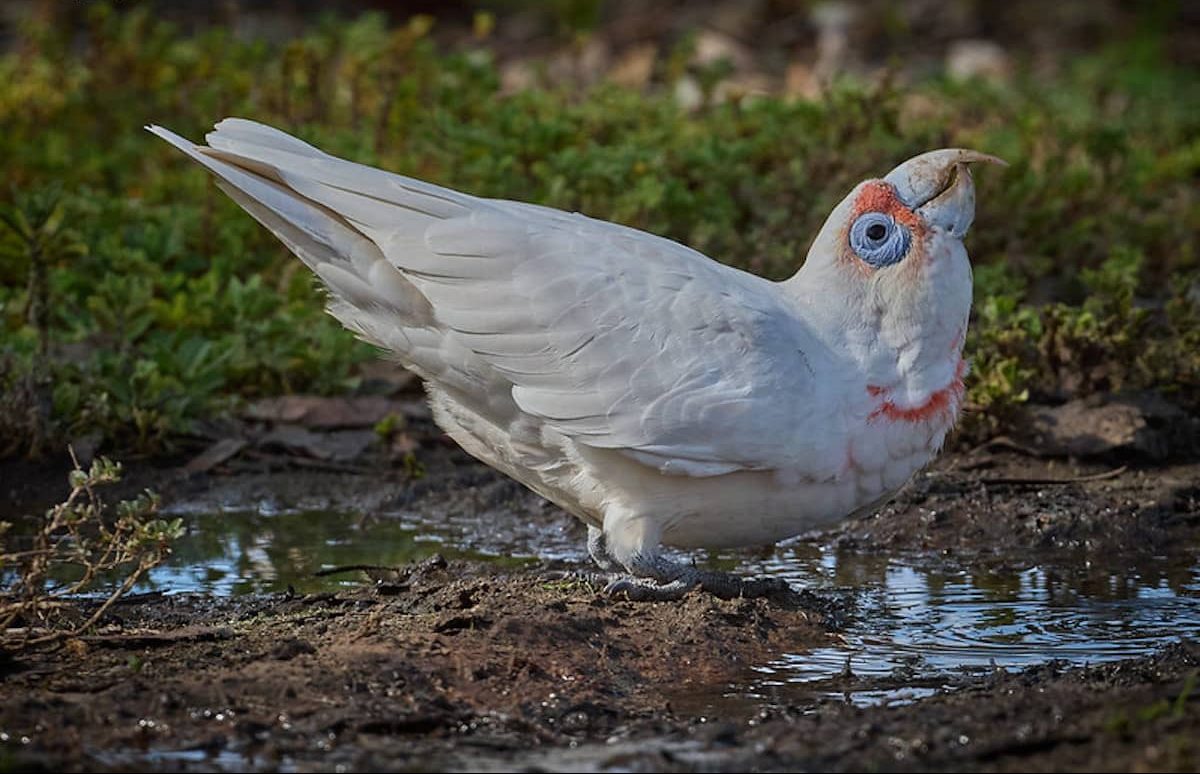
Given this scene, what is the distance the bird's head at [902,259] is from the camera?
188 inches

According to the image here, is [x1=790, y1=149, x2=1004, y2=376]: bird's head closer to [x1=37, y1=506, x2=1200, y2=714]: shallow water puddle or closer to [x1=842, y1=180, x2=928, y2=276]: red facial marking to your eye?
[x1=842, y1=180, x2=928, y2=276]: red facial marking

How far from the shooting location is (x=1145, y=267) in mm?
8602

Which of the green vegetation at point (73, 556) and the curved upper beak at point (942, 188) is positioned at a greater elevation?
the curved upper beak at point (942, 188)

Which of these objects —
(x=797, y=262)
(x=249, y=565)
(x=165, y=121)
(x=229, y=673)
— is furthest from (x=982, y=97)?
(x=229, y=673)

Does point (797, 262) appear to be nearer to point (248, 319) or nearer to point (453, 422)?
point (248, 319)

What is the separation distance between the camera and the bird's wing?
458 cm

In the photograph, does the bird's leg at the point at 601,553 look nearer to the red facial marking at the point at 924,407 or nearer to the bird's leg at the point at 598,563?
the bird's leg at the point at 598,563

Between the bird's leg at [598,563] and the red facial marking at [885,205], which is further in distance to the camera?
the bird's leg at [598,563]

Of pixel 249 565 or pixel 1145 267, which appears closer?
pixel 249 565

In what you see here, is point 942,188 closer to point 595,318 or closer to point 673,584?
point 595,318

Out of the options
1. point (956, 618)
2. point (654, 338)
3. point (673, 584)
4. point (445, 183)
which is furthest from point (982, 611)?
point (445, 183)

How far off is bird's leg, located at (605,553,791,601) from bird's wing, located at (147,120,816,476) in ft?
1.18

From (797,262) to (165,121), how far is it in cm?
387

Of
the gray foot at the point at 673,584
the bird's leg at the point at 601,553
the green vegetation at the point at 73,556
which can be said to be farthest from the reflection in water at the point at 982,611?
the green vegetation at the point at 73,556
